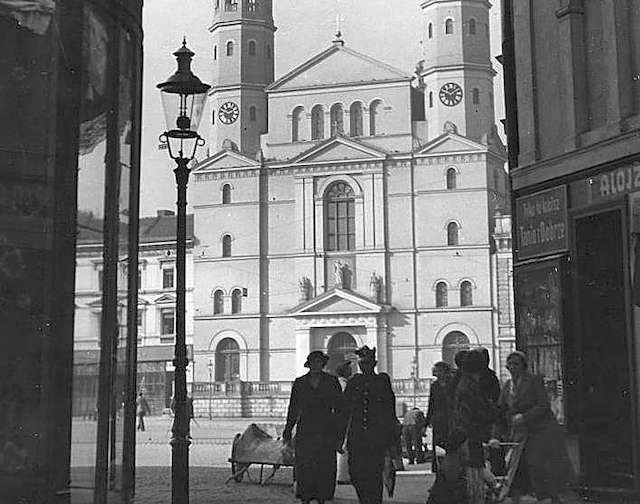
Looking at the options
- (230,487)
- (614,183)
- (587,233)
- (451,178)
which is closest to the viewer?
(614,183)

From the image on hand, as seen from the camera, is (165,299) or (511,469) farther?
(165,299)

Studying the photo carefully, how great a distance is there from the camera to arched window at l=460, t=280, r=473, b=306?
6109 cm

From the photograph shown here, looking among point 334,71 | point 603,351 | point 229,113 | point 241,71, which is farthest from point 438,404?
point 241,71

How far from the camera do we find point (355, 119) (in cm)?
6594

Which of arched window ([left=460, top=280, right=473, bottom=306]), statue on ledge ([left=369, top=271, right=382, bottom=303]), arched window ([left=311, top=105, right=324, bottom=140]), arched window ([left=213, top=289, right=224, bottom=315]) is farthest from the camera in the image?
arched window ([left=311, top=105, right=324, bottom=140])

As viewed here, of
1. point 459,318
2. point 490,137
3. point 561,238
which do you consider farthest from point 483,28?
point 561,238

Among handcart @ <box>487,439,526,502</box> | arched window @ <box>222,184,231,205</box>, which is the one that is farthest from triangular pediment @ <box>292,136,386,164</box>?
handcart @ <box>487,439,526,502</box>

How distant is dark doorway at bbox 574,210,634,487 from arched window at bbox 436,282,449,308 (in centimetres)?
4920

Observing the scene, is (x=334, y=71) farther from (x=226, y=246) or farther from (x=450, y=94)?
(x=226, y=246)

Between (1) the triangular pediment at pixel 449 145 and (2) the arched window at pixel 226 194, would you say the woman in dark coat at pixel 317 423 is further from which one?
(2) the arched window at pixel 226 194

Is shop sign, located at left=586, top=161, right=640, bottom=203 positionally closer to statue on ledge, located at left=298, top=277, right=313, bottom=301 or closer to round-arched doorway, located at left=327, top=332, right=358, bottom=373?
round-arched doorway, located at left=327, top=332, right=358, bottom=373

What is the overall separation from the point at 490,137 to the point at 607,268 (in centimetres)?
5198

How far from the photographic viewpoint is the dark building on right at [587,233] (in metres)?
11.8

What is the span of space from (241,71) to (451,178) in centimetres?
1595
